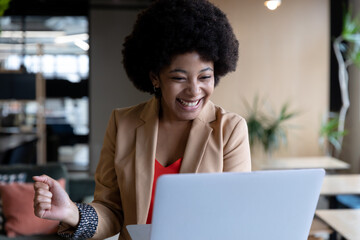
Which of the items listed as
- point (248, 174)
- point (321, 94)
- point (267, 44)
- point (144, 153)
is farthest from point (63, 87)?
point (248, 174)

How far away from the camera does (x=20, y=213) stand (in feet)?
11.3

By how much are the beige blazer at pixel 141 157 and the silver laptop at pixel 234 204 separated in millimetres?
352

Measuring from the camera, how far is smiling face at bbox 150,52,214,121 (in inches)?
45.7

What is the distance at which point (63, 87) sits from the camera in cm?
786

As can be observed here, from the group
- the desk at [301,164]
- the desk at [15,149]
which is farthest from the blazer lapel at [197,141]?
the desk at [15,149]

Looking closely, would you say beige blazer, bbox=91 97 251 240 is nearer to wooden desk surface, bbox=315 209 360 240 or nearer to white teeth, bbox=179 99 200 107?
white teeth, bbox=179 99 200 107

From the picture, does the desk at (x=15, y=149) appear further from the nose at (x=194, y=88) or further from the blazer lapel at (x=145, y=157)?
the nose at (x=194, y=88)

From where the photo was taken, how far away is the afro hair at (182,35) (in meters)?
1.15

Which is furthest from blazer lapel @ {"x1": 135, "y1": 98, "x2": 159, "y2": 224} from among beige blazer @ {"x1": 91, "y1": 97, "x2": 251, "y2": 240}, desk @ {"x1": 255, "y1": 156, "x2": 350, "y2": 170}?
desk @ {"x1": 255, "y1": 156, "x2": 350, "y2": 170}

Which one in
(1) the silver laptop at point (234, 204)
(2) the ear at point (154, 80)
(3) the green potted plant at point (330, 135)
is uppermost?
(2) the ear at point (154, 80)

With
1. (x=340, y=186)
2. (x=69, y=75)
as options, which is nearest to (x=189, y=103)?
(x=340, y=186)

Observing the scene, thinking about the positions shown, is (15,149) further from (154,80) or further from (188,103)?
(188,103)

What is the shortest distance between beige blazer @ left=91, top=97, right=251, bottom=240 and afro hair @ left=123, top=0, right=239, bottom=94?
173 mm

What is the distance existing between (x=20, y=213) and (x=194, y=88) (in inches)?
110
